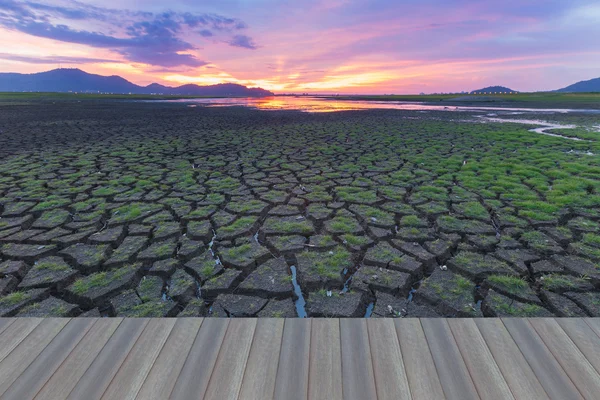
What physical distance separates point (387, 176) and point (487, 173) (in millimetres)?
1949

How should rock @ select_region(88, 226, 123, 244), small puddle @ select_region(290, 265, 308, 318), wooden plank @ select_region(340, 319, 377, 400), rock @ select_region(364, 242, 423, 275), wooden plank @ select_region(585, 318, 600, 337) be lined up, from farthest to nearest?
rock @ select_region(88, 226, 123, 244), rock @ select_region(364, 242, 423, 275), small puddle @ select_region(290, 265, 308, 318), wooden plank @ select_region(585, 318, 600, 337), wooden plank @ select_region(340, 319, 377, 400)

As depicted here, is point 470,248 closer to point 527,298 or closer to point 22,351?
point 527,298

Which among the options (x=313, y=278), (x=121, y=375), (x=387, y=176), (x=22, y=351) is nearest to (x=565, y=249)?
(x=313, y=278)

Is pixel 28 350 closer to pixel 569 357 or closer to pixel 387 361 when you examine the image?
pixel 387 361

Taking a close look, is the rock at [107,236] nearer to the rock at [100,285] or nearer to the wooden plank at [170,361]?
the rock at [100,285]

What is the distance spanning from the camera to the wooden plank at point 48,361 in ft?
4.55

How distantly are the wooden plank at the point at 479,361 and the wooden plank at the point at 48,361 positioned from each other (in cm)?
202

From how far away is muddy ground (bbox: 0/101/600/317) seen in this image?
2.47 metres

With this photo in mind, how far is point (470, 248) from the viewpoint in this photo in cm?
321

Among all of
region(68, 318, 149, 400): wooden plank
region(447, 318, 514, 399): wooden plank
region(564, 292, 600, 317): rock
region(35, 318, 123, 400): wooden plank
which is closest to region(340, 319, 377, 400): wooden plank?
region(447, 318, 514, 399): wooden plank

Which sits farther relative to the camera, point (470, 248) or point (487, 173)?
point (487, 173)

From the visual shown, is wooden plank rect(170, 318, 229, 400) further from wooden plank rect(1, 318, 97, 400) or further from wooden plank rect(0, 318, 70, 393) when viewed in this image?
wooden plank rect(0, 318, 70, 393)

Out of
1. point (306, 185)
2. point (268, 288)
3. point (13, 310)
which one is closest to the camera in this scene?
point (13, 310)

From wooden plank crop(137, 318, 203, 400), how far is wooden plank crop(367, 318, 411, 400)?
3.14ft
